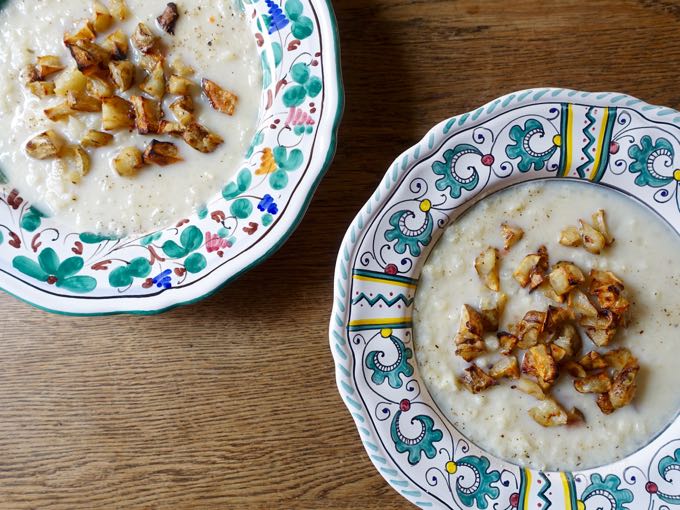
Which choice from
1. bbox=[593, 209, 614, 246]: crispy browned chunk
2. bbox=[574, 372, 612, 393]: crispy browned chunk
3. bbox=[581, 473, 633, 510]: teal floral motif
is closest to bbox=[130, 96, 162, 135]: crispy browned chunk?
bbox=[593, 209, 614, 246]: crispy browned chunk

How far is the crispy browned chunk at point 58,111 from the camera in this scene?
61.3 inches

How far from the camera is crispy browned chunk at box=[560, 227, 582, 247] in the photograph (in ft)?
4.63

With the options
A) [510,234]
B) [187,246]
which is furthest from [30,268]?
[510,234]

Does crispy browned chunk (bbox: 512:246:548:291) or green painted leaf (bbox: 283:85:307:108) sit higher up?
green painted leaf (bbox: 283:85:307:108)

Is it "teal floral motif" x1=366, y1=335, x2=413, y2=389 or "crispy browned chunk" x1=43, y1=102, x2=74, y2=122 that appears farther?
"crispy browned chunk" x1=43, y1=102, x2=74, y2=122

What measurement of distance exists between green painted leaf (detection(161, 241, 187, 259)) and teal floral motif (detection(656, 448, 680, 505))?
1150 millimetres

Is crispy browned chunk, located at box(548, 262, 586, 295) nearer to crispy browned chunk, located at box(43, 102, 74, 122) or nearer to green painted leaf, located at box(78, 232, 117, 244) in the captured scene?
green painted leaf, located at box(78, 232, 117, 244)

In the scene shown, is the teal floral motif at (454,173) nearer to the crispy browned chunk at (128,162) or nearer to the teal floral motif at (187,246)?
the teal floral motif at (187,246)

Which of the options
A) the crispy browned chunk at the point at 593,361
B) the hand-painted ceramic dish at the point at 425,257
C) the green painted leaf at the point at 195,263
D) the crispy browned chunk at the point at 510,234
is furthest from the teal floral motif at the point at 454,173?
the green painted leaf at the point at 195,263

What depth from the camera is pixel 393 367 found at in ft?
4.73

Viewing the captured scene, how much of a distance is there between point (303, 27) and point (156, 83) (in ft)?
1.23

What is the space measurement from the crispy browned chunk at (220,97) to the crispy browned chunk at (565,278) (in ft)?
2.69

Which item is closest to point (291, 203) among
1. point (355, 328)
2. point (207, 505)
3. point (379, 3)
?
point (355, 328)

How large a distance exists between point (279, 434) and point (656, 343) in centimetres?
88
